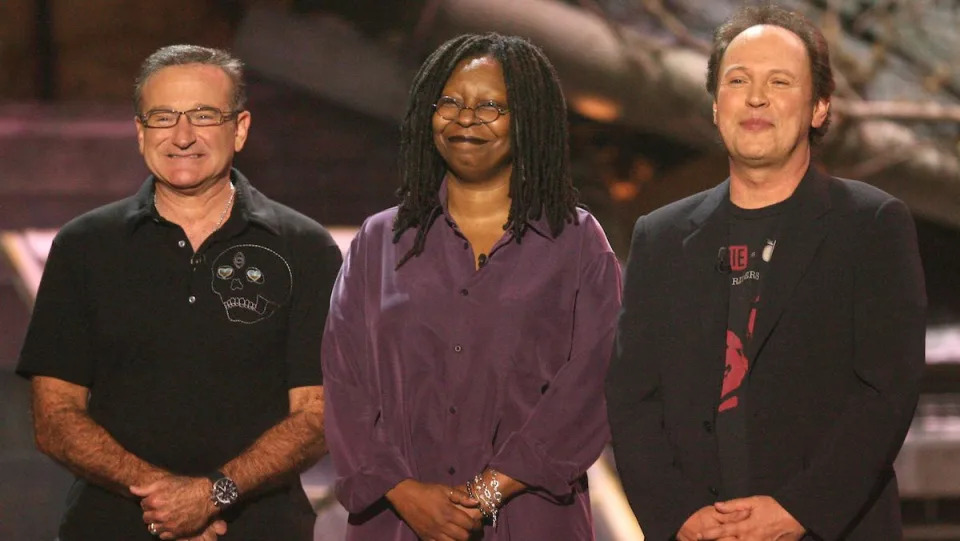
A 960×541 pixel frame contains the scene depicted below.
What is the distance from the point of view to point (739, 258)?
7.92 ft

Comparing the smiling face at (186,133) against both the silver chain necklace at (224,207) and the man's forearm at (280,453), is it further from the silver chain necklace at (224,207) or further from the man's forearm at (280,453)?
the man's forearm at (280,453)

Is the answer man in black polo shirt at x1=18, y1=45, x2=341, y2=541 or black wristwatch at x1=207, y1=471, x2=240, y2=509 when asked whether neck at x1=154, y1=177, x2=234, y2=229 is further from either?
black wristwatch at x1=207, y1=471, x2=240, y2=509

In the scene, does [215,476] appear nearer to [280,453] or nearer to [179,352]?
[280,453]

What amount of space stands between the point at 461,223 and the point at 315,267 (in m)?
0.39

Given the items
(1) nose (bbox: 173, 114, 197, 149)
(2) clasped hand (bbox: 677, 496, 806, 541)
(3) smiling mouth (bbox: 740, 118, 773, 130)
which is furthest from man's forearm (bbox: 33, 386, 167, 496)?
(3) smiling mouth (bbox: 740, 118, 773, 130)

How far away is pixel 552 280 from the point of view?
257 centimetres

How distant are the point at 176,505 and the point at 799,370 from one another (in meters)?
1.24

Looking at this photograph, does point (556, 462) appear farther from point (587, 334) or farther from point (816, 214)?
point (816, 214)

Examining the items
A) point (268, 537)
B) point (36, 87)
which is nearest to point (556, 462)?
point (268, 537)

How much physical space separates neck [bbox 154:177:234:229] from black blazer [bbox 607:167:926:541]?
37.7 inches

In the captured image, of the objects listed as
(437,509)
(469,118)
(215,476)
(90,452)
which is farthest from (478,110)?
(90,452)

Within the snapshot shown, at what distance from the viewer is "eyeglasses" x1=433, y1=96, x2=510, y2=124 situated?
101 inches

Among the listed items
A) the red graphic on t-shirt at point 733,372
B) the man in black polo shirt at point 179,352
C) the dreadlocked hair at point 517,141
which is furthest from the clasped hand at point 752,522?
the man in black polo shirt at point 179,352

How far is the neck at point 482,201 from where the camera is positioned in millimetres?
2643
